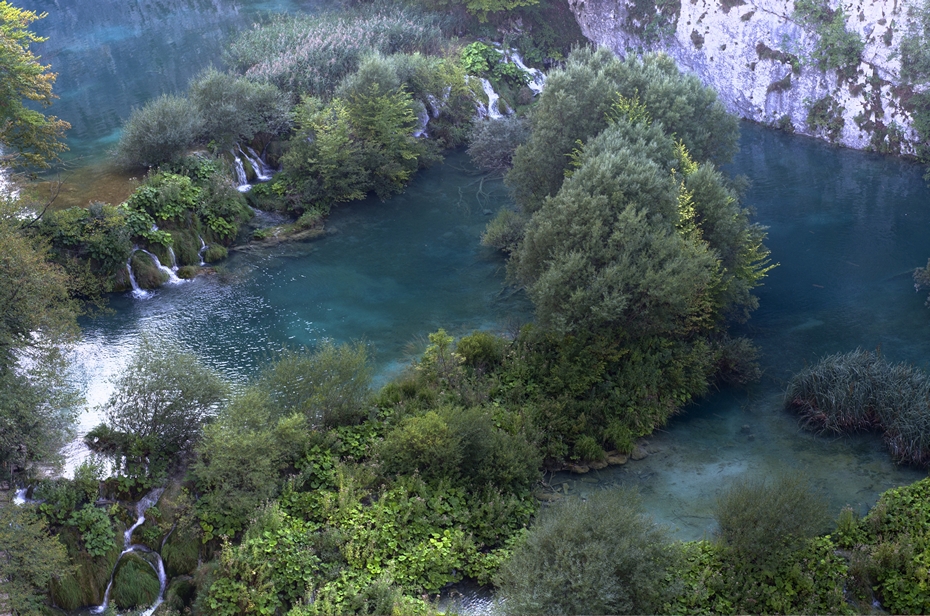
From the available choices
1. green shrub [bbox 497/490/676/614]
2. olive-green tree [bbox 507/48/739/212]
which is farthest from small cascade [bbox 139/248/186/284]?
green shrub [bbox 497/490/676/614]

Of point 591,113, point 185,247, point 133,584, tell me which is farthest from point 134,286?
point 591,113

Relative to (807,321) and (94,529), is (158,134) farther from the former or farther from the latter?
(807,321)

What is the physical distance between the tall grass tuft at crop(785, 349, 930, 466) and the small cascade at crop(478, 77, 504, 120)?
23175mm

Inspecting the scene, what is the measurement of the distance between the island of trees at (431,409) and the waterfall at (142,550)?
8cm

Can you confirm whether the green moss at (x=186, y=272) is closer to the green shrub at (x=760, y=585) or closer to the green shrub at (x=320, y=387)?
the green shrub at (x=320, y=387)

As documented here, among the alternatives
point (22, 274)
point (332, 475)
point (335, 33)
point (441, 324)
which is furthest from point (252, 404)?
point (335, 33)

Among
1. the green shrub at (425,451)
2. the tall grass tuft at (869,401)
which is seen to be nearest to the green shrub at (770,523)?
the tall grass tuft at (869,401)

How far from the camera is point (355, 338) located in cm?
2492

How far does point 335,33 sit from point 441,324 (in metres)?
21.1

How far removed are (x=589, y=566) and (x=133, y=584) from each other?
879 cm

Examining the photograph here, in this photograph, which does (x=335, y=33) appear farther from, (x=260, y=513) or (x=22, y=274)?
(x=260, y=513)

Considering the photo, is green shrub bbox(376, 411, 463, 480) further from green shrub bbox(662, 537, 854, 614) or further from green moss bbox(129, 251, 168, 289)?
green moss bbox(129, 251, 168, 289)

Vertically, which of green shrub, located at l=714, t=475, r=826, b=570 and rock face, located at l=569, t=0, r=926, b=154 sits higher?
rock face, located at l=569, t=0, r=926, b=154

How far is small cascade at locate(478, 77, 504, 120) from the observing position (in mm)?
41219
